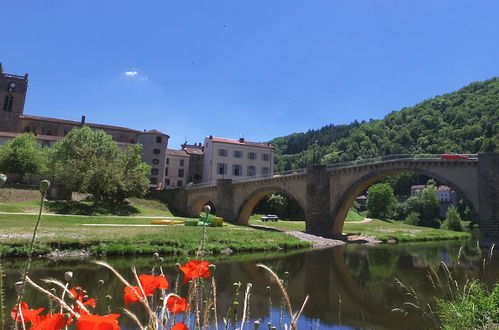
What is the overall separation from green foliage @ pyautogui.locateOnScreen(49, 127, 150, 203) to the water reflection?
95.2 feet

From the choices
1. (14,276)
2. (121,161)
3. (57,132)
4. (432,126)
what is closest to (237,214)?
(121,161)

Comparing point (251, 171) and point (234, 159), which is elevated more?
point (234, 159)

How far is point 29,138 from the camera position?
55594 millimetres

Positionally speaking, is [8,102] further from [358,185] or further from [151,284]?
[151,284]

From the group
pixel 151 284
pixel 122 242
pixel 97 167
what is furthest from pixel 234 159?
pixel 151 284

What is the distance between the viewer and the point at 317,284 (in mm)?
14867

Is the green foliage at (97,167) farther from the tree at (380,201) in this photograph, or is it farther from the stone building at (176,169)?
the tree at (380,201)

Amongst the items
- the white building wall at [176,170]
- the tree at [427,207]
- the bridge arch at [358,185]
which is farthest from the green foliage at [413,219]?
the white building wall at [176,170]

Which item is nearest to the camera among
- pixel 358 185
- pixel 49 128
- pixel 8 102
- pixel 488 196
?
pixel 488 196

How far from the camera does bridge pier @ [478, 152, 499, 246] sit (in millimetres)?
28219

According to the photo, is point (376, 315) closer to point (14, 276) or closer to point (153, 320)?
point (153, 320)

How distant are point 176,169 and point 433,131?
94.1m

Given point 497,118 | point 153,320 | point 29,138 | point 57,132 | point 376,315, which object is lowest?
point 376,315

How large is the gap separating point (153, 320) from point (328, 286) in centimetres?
1437
